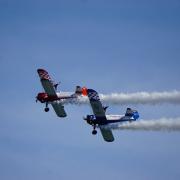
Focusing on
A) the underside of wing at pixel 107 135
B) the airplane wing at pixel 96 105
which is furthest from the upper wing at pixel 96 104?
the underside of wing at pixel 107 135

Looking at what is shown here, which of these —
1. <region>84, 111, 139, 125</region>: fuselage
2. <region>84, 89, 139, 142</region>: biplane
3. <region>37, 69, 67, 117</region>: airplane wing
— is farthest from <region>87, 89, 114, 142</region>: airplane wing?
<region>37, 69, 67, 117</region>: airplane wing

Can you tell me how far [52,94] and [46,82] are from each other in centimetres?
165

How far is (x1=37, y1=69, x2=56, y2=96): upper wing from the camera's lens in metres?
72.9

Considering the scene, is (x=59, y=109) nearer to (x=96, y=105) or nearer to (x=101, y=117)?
(x=101, y=117)

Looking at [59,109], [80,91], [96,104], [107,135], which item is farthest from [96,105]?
[59,109]

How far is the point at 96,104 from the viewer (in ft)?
224

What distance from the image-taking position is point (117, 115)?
70.4 m

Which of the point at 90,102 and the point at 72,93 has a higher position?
the point at 72,93

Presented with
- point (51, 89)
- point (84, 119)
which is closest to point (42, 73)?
point (51, 89)

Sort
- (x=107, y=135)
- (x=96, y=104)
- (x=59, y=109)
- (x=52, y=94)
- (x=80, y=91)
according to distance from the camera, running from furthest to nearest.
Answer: (x=59, y=109), (x=80, y=91), (x=52, y=94), (x=107, y=135), (x=96, y=104)

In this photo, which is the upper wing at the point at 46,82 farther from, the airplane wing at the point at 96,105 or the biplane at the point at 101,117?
the airplane wing at the point at 96,105

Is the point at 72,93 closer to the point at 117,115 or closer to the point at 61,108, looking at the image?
the point at 61,108

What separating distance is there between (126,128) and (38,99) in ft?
34.9

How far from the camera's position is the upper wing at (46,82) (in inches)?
2872
